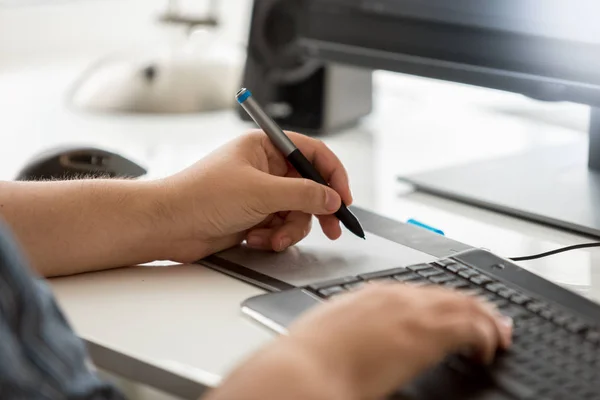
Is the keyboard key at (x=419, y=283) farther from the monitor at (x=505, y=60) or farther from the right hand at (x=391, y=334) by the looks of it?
the monitor at (x=505, y=60)

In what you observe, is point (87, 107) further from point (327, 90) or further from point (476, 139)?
point (476, 139)

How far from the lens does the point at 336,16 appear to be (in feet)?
3.79

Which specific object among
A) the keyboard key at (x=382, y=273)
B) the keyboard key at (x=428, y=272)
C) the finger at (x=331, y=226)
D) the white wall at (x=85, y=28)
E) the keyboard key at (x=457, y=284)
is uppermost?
the keyboard key at (x=457, y=284)

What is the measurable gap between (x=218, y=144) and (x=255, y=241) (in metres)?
0.41

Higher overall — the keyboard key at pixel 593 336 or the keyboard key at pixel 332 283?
the keyboard key at pixel 593 336

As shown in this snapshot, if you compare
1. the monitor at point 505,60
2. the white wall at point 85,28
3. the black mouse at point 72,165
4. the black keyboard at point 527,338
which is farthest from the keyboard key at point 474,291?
the white wall at point 85,28

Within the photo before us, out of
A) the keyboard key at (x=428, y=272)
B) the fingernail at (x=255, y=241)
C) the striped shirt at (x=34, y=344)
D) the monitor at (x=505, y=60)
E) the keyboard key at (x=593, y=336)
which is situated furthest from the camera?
the monitor at (x=505, y=60)

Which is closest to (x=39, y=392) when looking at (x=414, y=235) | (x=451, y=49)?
(x=414, y=235)

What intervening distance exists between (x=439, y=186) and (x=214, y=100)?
0.47 meters

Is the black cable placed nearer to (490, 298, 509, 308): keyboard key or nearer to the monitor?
the monitor

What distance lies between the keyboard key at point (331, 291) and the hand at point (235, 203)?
13 centimetres

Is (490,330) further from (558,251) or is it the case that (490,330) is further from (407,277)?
(558,251)

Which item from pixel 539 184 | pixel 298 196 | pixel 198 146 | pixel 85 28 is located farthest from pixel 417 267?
pixel 85 28

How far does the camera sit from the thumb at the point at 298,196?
2.47 feet
